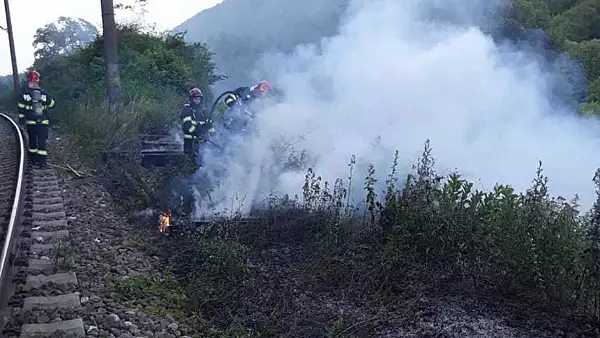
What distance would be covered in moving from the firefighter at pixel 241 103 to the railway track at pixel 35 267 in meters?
3.14

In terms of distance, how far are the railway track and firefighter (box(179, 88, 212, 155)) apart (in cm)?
221

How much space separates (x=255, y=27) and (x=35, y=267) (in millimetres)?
50642

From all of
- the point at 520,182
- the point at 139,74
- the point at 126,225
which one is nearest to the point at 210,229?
the point at 126,225

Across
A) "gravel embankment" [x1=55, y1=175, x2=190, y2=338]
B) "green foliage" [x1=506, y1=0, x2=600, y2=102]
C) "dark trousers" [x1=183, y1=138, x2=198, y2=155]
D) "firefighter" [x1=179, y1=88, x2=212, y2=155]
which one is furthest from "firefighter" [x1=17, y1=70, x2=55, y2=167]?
"green foliage" [x1=506, y1=0, x2=600, y2=102]

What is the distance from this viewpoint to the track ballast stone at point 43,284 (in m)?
4.08

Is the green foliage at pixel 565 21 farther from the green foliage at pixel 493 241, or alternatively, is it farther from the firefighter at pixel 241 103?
the green foliage at pixel 493 241

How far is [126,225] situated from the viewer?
7.13 m

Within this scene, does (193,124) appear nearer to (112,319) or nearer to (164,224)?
(164,224)

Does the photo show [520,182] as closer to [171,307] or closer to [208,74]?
[171,307]

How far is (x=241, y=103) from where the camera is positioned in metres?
10.1

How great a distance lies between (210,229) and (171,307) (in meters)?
1.66

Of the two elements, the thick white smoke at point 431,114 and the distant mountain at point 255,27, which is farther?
the distant mountain at point 255,27

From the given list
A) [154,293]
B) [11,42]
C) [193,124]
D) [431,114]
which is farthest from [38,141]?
[11,42]

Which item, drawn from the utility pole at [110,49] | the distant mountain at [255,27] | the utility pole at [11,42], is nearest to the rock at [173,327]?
the utility pole at [110,49]
